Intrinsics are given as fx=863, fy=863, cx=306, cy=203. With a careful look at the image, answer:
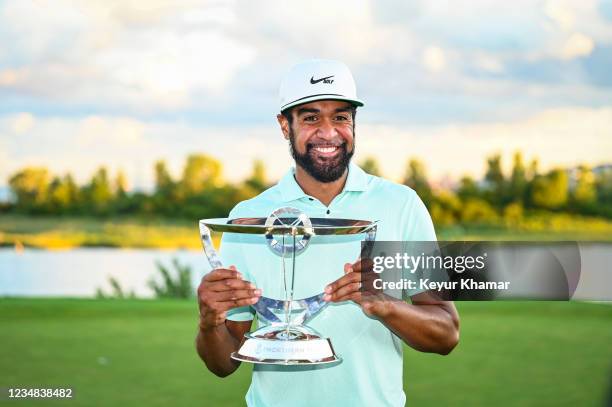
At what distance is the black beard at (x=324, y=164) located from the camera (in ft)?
6.97

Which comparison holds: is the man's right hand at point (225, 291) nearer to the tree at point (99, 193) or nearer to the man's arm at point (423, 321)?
the man's arm at point (423, 321)

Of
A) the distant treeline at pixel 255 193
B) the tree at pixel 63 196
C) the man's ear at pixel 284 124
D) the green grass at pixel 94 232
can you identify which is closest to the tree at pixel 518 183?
the distant treeline at pixel 255 193

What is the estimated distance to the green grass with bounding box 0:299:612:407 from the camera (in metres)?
4.88

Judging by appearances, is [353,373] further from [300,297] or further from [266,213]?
[266,213]

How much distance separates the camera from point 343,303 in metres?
2.07

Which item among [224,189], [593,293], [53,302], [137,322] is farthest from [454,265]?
[224,189]

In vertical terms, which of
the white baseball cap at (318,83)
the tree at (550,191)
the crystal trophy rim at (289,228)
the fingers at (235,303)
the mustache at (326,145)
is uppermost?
the white baseball cap at (318,83)

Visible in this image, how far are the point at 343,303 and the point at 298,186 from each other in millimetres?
358

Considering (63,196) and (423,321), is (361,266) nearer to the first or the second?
(423,321)

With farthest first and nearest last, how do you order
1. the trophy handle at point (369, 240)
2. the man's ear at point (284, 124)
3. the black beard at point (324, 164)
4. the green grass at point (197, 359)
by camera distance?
the green grass at point (197, 359)
the man's ear at point (284, 124)
the black beard at point (324, 164)
the trophy handle at point (369, 240)

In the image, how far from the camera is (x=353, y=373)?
203 cm

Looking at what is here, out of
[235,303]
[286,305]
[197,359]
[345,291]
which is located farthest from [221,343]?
[197,359]

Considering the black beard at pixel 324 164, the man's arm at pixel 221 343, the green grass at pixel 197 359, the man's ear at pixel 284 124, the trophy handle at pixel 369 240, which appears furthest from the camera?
the green grass at pixel 197 359

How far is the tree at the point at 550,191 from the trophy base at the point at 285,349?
461 inches
